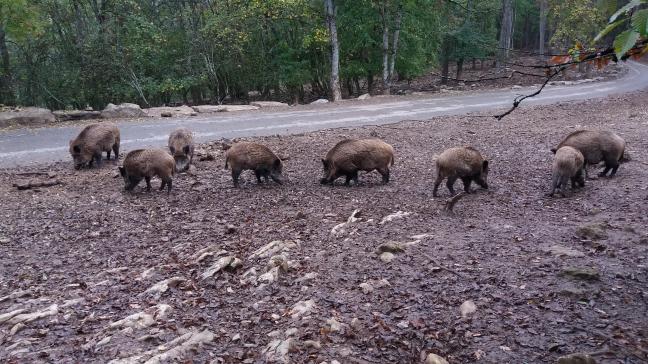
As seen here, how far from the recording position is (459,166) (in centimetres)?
850

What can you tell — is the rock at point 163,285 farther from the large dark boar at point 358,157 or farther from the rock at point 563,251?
the large dark boar at point 358,157

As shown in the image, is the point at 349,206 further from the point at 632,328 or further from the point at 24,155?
the point at 24,155

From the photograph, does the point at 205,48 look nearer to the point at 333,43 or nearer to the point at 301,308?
the point at 333,43

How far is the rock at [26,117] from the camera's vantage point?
1673cm

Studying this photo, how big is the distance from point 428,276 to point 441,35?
27.4 meters

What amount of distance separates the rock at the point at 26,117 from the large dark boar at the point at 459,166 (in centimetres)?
1424

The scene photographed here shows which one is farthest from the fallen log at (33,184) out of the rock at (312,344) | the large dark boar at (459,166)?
the rock at (312,344)

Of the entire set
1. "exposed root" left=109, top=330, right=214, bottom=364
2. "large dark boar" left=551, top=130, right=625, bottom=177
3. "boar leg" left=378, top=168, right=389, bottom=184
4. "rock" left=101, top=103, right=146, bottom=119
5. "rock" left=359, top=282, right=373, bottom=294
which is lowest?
"exposed root" left=109, top=330, right=214, bottom=364

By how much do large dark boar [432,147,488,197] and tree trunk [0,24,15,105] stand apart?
22.1 m

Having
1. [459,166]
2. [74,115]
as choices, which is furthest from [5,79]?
[459,166]

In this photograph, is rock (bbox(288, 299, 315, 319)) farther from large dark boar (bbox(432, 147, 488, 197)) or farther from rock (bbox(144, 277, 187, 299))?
large dark boar (bbox(432, 147, 488, 197))

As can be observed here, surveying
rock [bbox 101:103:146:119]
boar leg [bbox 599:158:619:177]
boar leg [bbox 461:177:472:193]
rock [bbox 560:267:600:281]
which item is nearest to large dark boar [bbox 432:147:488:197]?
boar leg [bbox 461:177:472:193]

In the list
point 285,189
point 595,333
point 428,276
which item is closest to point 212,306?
point 428,276

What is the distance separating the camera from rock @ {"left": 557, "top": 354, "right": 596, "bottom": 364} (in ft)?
11.6
